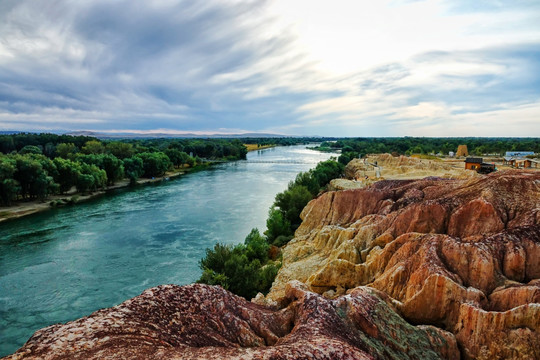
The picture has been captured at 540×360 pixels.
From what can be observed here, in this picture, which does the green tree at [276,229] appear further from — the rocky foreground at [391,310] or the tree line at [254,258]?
the rocky foreground at [391,310]

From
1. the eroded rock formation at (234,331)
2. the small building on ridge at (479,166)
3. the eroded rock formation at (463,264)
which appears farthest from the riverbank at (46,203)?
the small building on ridge at (479,166)

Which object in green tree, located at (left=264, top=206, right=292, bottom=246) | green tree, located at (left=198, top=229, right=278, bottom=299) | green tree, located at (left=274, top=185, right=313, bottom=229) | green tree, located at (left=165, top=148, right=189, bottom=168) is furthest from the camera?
green tree, located at (left=165, top=148, right=189, bottom=168)

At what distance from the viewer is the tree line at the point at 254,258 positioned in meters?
24.4

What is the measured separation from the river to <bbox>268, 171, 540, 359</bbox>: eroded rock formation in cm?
1662

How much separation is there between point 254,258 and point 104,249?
18931mm

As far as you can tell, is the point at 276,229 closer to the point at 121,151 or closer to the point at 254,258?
the point at 254,258

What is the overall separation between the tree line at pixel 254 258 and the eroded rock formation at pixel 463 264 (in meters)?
3.57

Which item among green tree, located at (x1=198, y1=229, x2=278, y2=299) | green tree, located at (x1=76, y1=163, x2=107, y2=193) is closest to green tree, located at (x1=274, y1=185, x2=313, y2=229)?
green tree, located at (x1=198, y1=229, x2=278, y2=299)

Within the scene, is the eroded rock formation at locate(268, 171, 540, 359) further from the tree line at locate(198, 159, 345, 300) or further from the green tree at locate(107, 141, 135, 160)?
the green tree at locate(107, 141, 135, 160)

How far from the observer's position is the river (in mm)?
25688

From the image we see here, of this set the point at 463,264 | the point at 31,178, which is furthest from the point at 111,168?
the point at 463,264

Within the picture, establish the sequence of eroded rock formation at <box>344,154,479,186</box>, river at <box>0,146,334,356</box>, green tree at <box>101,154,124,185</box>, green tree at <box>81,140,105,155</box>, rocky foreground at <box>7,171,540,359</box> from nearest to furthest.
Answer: rocky foreground at <box>7,171,540,359</box>
river at <box>0,146,334,356</box>
eroded rock formation at <box>344,154,479,186</box>
green tree at <box>101,154,124,185</box>
green tree at <box>81,140,105,155</box>

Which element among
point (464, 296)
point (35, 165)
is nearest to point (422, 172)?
point (464, 296)

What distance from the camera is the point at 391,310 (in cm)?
1023
